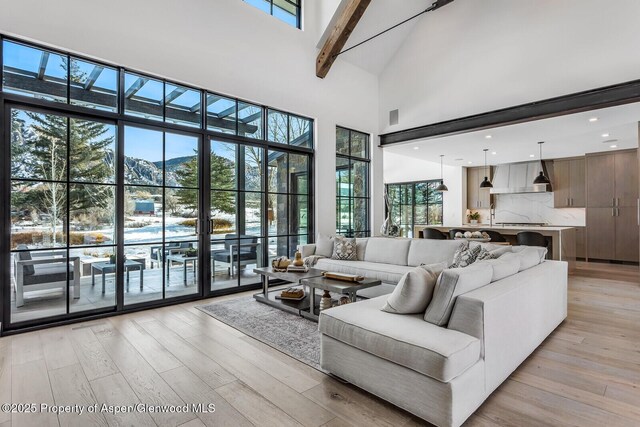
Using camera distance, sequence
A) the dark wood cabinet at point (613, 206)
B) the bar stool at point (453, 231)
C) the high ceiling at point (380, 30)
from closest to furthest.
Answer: the high ceiling at point (380, 30) < the bar stool at point (453, 231) < the dark wood cabinet at point (613, 206)

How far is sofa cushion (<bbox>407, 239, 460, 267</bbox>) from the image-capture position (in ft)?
14.8

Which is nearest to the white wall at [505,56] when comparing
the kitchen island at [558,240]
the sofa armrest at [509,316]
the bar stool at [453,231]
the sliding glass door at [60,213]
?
the bar stool at [453,231]

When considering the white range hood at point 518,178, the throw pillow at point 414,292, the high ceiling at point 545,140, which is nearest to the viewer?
the throw pillow at point 414,292

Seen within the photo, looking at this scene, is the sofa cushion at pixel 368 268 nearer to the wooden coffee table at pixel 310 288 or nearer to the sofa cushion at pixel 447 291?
the wooden coffee table at pixel 310 288

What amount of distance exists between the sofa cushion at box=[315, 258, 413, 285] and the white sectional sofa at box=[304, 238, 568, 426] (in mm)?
1572

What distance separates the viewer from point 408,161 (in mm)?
11000

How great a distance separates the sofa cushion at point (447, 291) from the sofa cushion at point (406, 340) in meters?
0.07

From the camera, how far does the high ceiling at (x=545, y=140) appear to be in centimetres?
518

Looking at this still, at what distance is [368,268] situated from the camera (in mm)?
4566

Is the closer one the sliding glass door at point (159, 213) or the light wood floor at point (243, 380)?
the light wood floor at point (243, 380)

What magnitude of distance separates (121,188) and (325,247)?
3.02 meters

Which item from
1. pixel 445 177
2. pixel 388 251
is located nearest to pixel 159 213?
pixel 388 251

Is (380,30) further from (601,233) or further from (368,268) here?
(601,233)

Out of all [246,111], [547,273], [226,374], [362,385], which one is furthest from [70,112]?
[547,273]
